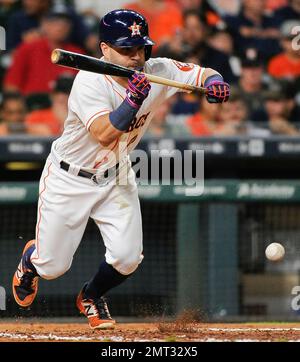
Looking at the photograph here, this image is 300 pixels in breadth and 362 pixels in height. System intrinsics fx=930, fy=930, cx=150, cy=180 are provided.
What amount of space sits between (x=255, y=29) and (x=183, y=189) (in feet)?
6.57

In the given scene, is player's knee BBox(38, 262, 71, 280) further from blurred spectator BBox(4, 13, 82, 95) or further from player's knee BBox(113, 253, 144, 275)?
blurred spectator BBox(4, 13, 82, 95)

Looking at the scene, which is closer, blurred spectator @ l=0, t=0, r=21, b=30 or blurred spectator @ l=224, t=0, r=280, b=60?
blurred spectator @ l=0, t=0, r=21, b=30

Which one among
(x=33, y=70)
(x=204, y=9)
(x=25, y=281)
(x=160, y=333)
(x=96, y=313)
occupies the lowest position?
(x=160, y=333)

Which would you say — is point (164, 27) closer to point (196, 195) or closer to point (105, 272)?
point (196, 195)

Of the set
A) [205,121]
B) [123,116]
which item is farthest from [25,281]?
[205,121]

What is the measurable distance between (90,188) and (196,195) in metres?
2.42

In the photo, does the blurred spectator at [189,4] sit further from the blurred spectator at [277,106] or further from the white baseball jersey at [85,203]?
the white baseball jersey at [85,203]

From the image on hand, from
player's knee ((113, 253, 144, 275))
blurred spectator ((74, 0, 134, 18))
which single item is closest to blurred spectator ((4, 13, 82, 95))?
blurred spectator ((74, 0, 134, 18))

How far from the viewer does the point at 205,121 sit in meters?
7.67

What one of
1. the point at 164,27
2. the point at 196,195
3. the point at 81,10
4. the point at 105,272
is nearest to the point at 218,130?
the point at 196,195

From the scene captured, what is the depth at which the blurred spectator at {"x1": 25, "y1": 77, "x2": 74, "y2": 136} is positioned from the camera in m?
7.41

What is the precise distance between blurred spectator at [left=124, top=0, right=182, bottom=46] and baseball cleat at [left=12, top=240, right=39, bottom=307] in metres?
3.38

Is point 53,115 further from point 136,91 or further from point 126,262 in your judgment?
point 136,91

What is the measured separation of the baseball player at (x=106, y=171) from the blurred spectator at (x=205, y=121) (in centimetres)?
226
